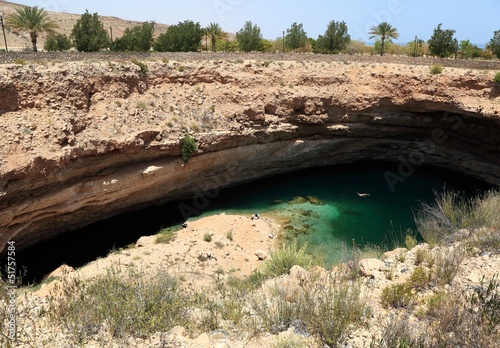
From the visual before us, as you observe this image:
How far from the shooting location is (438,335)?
20.6 feet

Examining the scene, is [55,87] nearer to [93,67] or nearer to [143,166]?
[93,67]

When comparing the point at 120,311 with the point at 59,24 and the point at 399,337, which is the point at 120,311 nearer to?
the point at 399,337

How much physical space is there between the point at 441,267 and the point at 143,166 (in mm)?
13152

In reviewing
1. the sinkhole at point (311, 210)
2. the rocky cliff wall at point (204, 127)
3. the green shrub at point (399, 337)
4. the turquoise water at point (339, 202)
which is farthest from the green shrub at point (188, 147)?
the green shrub at point (399, 337)

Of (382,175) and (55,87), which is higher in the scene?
(55,87)

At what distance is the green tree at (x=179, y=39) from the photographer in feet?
90.2

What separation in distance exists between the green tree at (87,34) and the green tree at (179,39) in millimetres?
4306

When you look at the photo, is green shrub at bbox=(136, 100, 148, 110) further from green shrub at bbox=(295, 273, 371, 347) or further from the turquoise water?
green shrub at bbox=(295, 273, 371, 347)

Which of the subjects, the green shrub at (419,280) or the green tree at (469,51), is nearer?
the green shrub at (419,280)

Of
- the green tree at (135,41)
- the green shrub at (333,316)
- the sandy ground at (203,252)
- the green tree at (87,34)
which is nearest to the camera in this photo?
the green shrub at (333,316)

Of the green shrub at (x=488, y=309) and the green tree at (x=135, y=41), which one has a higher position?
the green tree at (x=135, y=41)

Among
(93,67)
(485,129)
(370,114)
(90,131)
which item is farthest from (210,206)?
(485,129)

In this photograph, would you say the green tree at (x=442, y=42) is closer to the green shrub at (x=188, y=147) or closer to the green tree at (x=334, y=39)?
the green tree at (x=334, y=39)

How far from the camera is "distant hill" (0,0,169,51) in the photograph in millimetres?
39156
